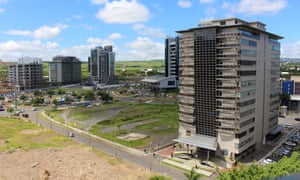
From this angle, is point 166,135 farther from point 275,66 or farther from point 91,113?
point 91,113

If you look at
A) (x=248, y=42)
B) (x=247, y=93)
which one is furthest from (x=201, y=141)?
(x=248, y=42)

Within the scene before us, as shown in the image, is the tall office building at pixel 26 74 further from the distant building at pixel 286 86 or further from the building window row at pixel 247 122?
the building window row at pixel 247 122

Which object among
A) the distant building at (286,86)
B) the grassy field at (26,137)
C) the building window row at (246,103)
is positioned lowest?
the grassy field at (26,137)

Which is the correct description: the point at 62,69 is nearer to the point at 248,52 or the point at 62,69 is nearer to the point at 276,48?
the point at 276,48

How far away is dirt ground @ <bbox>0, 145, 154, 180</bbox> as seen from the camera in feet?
139

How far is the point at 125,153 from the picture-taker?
53.1 m

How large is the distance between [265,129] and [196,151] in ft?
57.3

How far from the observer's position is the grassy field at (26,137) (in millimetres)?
57431

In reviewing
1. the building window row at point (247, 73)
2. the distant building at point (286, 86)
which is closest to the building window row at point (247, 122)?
the building window row at point (247, 73)

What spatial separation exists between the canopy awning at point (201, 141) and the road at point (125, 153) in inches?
217

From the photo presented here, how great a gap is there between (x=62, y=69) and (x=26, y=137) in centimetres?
13224

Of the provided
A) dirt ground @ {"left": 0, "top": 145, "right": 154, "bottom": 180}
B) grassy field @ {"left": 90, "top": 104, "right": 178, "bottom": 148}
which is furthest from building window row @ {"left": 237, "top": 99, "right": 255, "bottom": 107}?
grassy field @ {"left": 90, "top": 104, "right": 178, "bottom": 148}

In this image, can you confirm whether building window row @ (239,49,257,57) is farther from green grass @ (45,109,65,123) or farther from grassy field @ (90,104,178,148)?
green grass @ (45,109,65,123)

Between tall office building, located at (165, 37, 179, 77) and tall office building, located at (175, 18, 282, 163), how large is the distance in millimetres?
112038
